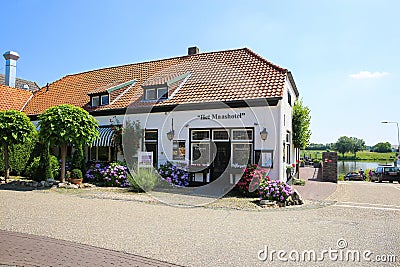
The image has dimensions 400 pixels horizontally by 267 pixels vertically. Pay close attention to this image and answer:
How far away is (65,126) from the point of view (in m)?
14.2

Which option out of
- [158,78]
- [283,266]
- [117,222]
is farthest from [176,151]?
[283,266]

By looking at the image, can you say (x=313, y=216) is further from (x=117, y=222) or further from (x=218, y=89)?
(x=218, y=89)

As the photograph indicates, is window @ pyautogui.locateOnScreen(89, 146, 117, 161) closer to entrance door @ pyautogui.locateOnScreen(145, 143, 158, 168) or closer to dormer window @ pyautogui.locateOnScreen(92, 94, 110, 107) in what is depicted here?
entrance door @ pyautogui.locateOnScreen(145, 143, 158, 168)

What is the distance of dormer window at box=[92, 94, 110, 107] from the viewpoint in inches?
758

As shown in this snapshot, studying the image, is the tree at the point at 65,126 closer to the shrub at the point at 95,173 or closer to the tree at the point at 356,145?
the shrub at the point at 95,173

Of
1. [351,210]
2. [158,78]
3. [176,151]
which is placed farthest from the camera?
[158,78]

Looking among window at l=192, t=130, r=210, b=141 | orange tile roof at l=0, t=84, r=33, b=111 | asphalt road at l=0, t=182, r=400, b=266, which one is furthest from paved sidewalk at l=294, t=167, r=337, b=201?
orange tile roof at l=0, t=84, r=33, b=111

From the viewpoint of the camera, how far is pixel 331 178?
76.9ft

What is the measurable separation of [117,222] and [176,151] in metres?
7.96

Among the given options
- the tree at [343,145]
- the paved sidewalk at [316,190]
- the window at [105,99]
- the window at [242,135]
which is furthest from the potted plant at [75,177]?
the tree at [343,145]

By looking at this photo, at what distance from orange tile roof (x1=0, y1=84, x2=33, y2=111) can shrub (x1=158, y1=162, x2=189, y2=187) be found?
46.2 ft

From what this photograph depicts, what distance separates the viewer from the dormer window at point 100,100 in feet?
63.1

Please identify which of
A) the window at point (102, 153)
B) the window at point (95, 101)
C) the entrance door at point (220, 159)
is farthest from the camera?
the window at point (95, 101)

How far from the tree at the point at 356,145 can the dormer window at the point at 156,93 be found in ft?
293
